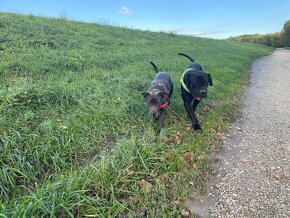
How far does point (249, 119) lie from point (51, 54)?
582cm

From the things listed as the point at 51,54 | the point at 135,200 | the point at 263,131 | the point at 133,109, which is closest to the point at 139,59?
the point at 51,54

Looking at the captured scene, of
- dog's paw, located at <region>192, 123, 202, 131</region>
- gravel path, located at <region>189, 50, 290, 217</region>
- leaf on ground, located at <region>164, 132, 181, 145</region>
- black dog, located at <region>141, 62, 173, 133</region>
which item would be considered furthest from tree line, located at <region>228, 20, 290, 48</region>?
leaf on ground, located at <region>164, 132, 181, 145</region>

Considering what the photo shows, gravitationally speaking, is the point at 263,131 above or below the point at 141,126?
below

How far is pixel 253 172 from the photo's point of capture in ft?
10.9

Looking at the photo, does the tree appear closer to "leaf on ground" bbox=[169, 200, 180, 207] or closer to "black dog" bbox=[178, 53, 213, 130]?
"black dog" bbox=[178, 53, 213, 130]

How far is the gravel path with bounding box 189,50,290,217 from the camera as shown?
266 centimetres

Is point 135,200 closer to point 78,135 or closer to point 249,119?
point 78,135

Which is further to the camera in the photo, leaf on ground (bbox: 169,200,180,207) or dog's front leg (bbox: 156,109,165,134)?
dog's front leg (bbox: 156,109,165,134)

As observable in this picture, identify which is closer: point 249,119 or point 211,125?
point 211,125

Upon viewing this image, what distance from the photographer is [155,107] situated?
416 cm

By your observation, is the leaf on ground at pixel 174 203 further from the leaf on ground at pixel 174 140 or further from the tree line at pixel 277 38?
the tree line at pixel 277 38

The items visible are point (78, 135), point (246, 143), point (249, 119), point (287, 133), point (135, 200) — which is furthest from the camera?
point (249, 119)

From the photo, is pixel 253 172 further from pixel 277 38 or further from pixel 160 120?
pixel 277 38

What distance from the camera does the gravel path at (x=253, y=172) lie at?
2.66 m
